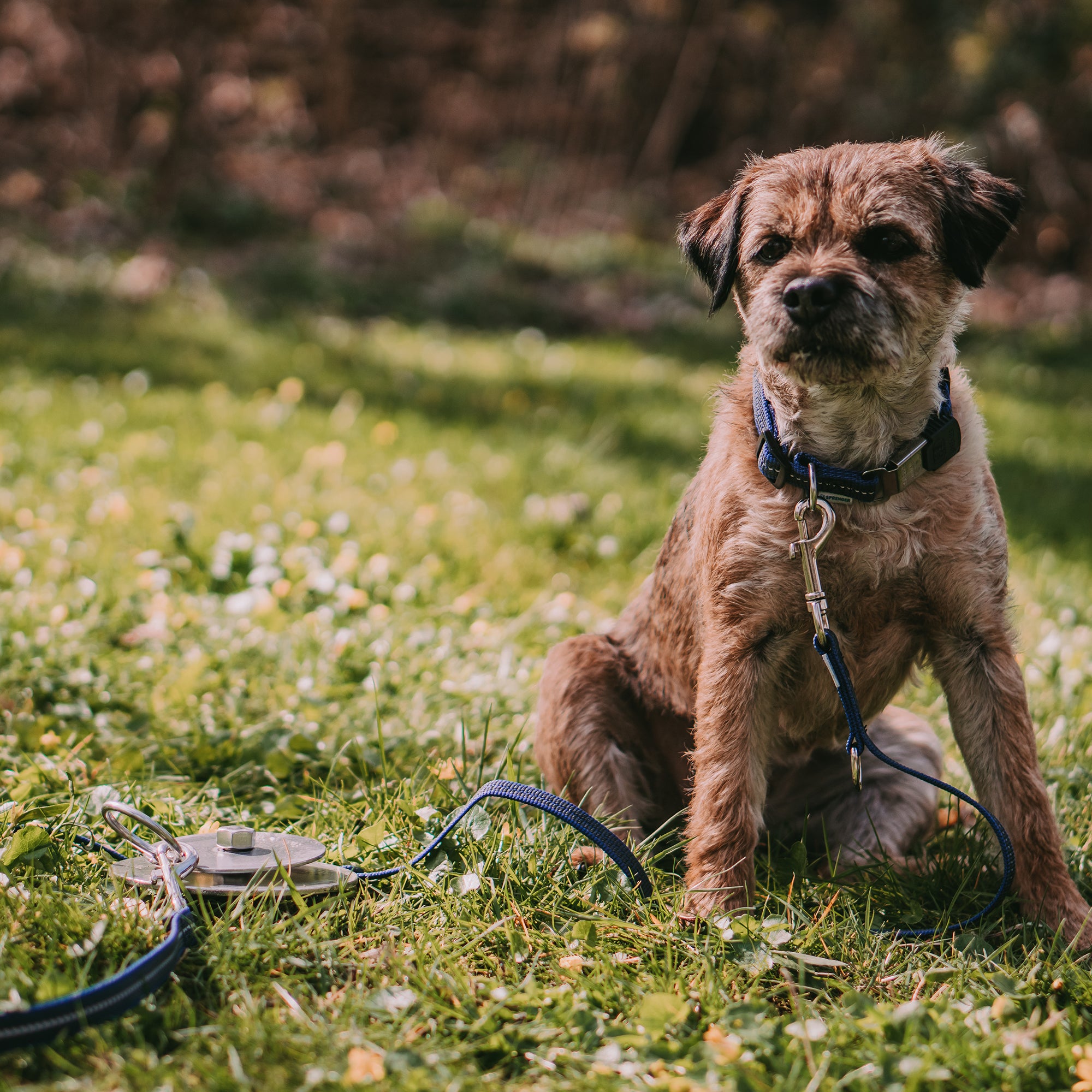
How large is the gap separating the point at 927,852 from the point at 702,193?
471 inches

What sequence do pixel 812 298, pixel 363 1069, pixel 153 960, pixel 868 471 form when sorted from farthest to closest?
1. pixel 868 471
2. pixel 812 298
3. pixel 153 960
4. pixel 363 1069

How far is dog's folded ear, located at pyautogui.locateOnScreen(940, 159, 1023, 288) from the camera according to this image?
2609mm

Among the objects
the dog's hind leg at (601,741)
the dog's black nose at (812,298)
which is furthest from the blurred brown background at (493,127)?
the dog's black nose at (812,298)

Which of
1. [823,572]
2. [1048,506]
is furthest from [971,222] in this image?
[1048,506]

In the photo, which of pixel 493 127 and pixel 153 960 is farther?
pixel 493 127

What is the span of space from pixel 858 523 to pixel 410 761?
1.46m

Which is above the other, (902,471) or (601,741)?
(902,471)

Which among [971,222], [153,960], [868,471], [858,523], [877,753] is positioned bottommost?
[153,960]

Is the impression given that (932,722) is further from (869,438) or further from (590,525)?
(590,525)

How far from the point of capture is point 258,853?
7.98 ft

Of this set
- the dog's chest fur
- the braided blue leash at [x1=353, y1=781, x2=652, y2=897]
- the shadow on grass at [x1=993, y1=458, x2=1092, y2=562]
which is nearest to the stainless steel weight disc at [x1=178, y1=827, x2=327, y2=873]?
the braided blue leash at [x1=353, y1=781, x2=652, y2=897]

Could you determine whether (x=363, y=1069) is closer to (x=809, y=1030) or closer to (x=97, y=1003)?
(x=97, y=1003)

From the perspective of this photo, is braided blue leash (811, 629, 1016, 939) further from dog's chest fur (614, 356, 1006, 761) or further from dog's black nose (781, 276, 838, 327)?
dog's black nose (781, 276, 838, 327)

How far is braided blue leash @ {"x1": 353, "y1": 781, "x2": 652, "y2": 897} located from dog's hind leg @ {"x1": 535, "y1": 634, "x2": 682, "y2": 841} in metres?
0.32
